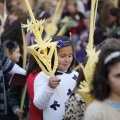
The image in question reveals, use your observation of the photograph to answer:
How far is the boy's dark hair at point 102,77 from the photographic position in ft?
11.4

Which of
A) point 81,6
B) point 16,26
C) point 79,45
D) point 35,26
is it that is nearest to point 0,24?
point 16,26

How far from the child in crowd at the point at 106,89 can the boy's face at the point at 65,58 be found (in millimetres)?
1019

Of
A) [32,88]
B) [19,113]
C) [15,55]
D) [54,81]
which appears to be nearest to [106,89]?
[54,81]

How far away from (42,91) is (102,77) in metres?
0.97

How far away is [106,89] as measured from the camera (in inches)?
138

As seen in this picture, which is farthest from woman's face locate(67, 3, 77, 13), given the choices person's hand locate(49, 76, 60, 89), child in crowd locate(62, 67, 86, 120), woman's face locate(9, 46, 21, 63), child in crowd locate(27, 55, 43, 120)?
child in crowd locate(62, 67, 86, 120)

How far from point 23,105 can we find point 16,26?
1408 mm

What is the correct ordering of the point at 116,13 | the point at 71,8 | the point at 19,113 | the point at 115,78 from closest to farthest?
the point at 115,78 < the point at 19,113 < the point at 116,13 < the point at 71,8

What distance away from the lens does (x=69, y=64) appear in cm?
461

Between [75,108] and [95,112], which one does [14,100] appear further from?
[95,112]

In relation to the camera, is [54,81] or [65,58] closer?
[54,81]

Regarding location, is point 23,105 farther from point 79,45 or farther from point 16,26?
point 79,45

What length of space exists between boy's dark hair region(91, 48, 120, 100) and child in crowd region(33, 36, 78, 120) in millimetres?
776

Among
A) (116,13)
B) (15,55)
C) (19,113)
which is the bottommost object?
(19,113)
